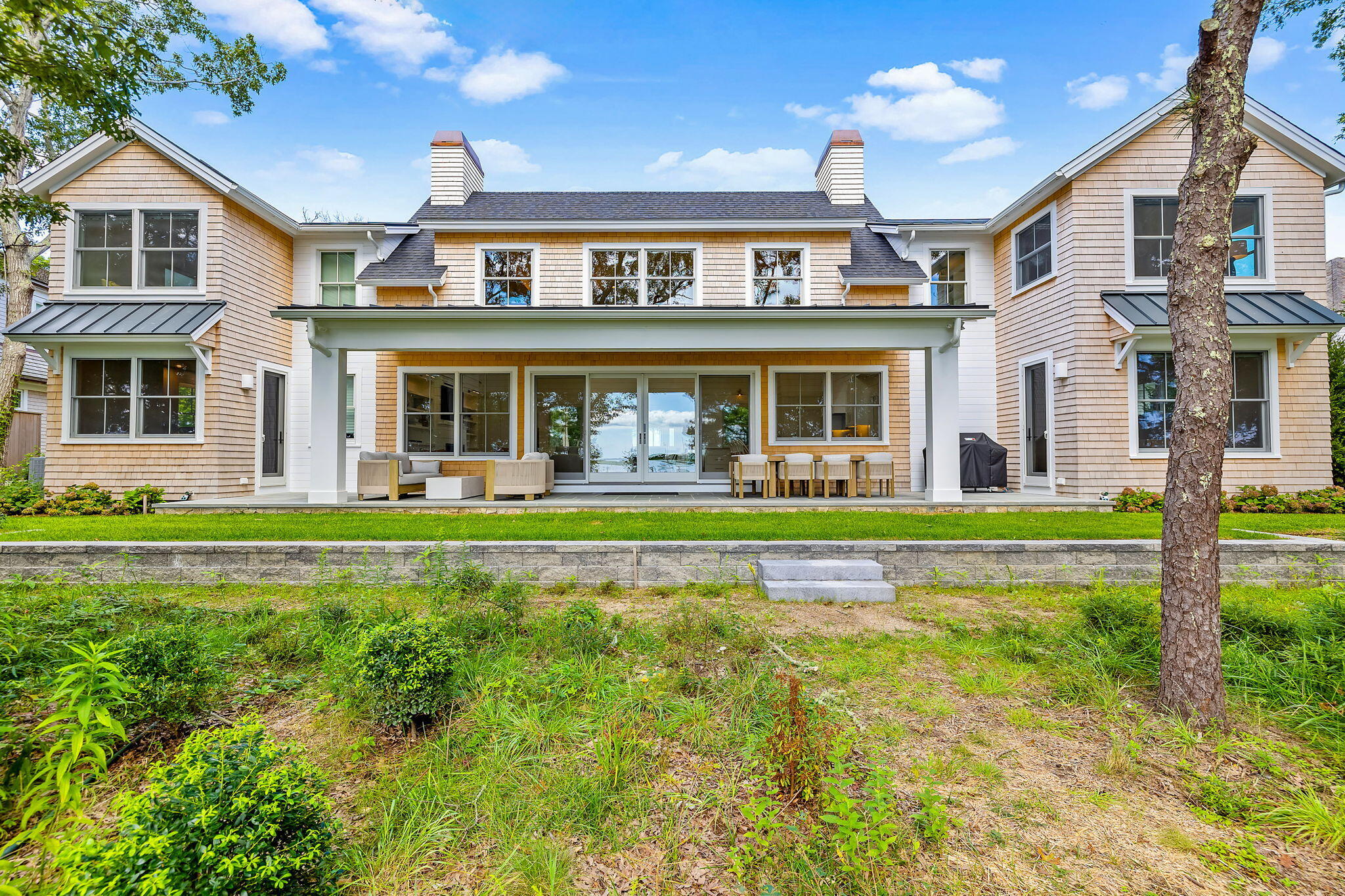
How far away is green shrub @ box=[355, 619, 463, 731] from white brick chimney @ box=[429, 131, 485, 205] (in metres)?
12.7

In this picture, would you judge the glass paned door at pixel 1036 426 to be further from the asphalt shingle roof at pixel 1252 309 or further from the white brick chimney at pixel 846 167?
the white brick chimney at pixel 846 167

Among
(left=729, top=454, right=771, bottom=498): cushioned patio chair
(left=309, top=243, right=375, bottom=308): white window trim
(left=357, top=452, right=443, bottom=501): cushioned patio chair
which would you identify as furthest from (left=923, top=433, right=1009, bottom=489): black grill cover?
(left=309, top=243, right=375, bottom=308): white window trim

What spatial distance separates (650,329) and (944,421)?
492cm

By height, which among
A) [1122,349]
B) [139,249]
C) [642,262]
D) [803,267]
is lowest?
[1122,349]

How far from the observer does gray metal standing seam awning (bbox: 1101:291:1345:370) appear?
9.25m

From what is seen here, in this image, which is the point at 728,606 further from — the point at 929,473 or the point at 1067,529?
the point at 929,473

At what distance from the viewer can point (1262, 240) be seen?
10109 millimetres

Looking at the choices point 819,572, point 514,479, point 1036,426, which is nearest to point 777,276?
point 1036,426

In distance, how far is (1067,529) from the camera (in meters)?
6.40

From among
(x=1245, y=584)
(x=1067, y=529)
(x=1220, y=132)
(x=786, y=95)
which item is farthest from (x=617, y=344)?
(x=786, y=95)

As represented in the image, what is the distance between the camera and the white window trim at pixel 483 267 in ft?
38.8

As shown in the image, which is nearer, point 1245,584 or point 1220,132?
point 1220,132

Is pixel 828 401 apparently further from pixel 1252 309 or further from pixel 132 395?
pixel 132 395

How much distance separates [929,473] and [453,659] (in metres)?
8.30
